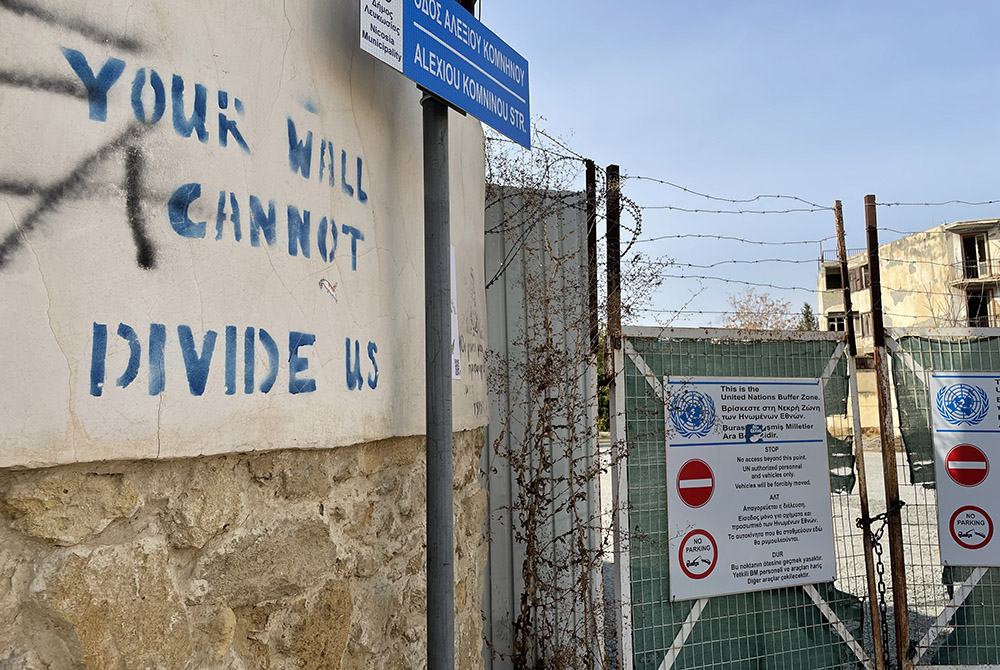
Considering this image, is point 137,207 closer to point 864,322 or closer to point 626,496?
point 626,496

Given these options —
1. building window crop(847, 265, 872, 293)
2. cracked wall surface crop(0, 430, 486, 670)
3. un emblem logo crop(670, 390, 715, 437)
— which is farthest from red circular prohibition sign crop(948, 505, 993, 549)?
cracked wall surface crop(0, 430, 486, 670)

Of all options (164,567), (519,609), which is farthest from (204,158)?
(519,609)

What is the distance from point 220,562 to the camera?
185 centimetres

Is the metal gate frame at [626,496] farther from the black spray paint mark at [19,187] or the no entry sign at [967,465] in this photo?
the black spray paint mark at [19,187]

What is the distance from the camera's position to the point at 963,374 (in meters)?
5.33

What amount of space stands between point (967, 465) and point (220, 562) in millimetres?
4999

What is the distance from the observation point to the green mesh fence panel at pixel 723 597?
454cm

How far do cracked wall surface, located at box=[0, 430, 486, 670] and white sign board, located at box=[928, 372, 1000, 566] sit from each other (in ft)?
13.3

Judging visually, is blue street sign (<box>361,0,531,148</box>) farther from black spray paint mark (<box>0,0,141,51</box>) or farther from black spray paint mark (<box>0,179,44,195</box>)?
black spray paint mark (<box>0,179,44,195</box>)

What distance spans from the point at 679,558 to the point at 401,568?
246 cm

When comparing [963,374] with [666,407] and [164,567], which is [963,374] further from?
[164,567]

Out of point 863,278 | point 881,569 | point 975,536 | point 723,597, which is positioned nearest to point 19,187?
point 723,597

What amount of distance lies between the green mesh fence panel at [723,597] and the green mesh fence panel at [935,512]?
489 mm

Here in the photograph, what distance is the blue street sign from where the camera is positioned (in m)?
2.20
